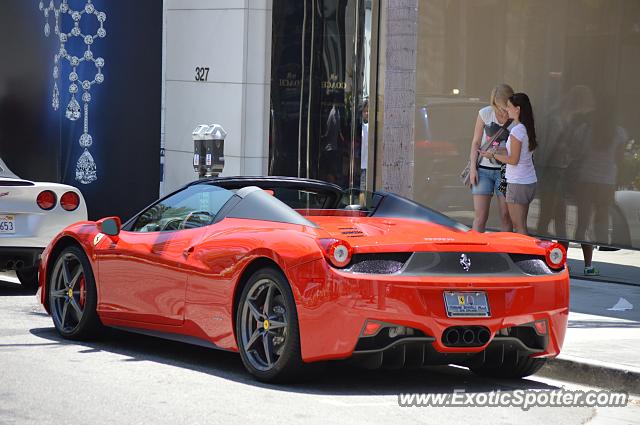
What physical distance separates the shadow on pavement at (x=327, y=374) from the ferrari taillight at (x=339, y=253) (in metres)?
0.63

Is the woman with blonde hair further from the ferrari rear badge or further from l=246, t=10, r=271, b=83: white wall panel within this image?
the ferrari rear badge

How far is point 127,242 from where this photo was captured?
8.88m

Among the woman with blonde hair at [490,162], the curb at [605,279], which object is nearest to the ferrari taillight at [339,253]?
the woman with blonde hair at [490,162]

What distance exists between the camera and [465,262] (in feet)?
24.5

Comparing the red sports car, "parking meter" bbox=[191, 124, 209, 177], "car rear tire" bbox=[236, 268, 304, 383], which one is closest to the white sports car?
"parking meter" bbox=[191, 124, 209, 177]

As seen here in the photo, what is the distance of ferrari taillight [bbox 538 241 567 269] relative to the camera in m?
7.78

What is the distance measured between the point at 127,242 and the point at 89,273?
454 mm

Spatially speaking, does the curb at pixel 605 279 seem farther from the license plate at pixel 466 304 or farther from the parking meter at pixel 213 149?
the license plate at pixel 466 304

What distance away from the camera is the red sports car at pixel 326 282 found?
7215 millimetres

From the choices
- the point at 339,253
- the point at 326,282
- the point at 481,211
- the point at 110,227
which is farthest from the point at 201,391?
the point at 481,211

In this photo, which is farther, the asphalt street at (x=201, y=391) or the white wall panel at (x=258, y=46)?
the white wall panel at (x=258, y=46)

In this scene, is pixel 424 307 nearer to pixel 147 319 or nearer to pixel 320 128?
pixel 147 319

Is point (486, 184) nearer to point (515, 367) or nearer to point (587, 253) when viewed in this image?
point (587, 253)

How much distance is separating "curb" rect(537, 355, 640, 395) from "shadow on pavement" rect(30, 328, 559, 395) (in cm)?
27
